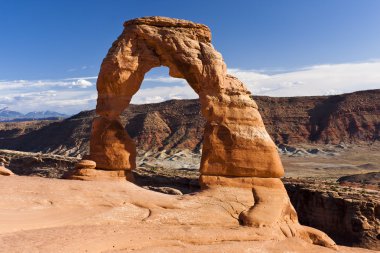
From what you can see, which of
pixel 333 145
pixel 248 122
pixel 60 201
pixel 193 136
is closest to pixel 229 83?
pixel 248 122

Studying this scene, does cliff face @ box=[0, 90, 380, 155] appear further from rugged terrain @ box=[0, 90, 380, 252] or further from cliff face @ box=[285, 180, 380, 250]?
cliff face @ box=[285, 180, 380, 250]

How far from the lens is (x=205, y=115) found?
16828 mm

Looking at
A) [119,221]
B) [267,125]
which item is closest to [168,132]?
[267,125]

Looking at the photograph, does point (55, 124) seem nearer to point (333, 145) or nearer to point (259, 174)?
point (333, 145)

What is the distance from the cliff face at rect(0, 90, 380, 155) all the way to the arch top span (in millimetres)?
57917

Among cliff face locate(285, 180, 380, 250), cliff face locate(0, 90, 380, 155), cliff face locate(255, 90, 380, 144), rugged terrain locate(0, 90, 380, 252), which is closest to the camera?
cliff face locate(285, 180, 380, 250)

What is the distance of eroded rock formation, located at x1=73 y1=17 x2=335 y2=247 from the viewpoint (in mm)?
16000

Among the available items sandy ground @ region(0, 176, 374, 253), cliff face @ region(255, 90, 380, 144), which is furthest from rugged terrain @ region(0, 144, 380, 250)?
cliff face @ region(255, 90, 380, 144)

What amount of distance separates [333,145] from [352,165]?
16340 millimetres

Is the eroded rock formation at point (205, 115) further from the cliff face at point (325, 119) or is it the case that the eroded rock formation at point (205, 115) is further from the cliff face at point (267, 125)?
the cliff face at point (325, 119)

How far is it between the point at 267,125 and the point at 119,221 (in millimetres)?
73593

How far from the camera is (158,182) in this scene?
98.9 feet

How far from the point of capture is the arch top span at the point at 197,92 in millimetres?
16234

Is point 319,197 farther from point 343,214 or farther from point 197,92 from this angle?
point 197,92
